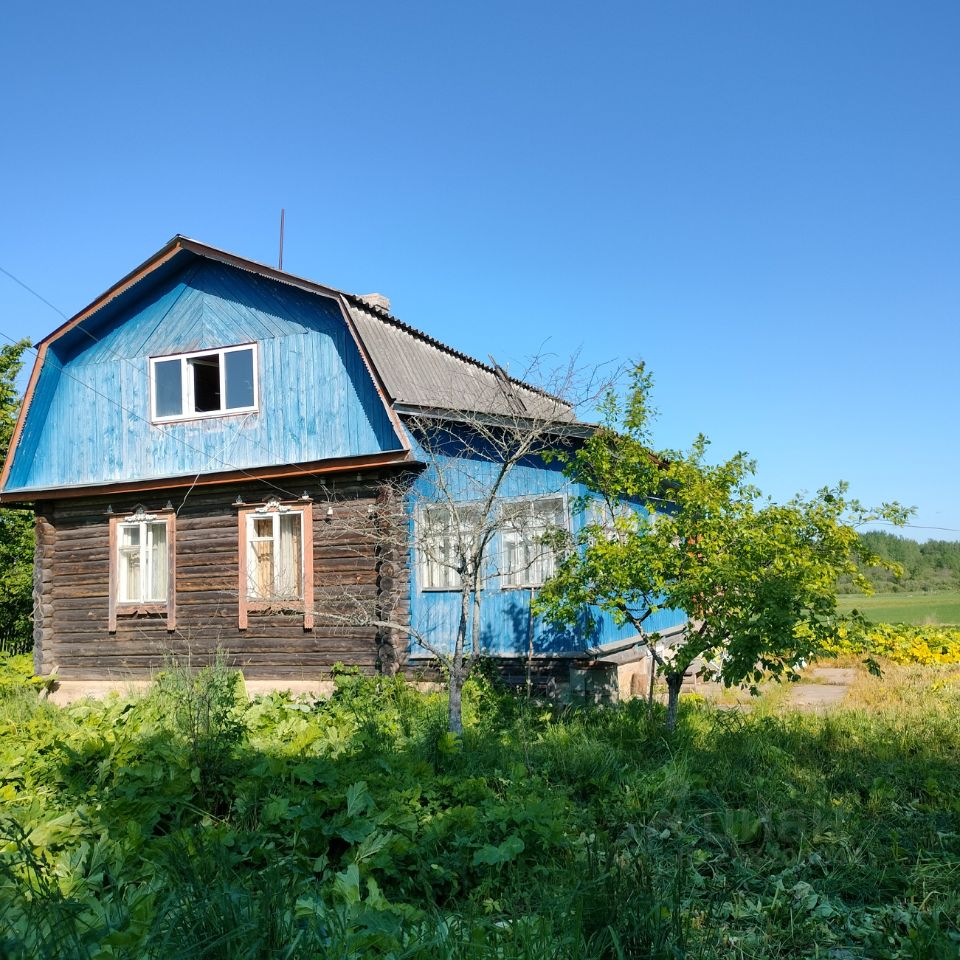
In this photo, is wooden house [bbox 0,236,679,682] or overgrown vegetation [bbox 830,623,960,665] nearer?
wooden house [bbox 0,236,679,682]

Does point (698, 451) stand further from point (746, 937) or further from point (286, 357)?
point (286, 357)

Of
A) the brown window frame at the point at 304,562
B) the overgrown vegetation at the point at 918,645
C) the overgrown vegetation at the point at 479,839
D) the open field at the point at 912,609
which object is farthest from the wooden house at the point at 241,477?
the open field at the point at 912,609

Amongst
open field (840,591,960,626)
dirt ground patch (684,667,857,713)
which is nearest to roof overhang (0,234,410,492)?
dirt ground patch (684,667,857,713)

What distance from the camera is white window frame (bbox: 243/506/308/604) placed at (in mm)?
12703

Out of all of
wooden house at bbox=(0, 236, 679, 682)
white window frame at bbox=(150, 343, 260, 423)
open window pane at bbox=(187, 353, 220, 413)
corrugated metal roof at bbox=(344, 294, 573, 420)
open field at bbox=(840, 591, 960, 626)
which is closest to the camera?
corrugated metal roof at bbox=(344, 294, 573, 420)

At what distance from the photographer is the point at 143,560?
14.0m

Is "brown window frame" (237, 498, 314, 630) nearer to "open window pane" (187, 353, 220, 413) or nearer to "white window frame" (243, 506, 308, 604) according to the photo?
"white window frame" (243, 506, 308, 604)

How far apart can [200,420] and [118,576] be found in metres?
2.99

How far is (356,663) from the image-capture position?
12336 mm

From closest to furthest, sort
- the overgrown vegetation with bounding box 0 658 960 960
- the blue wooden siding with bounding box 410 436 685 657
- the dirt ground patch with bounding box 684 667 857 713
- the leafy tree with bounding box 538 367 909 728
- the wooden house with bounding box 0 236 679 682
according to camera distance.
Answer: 1. the overgrown vegetation with bounding box 0 658 960 960
2. the leafy tree with bounding box 538 367 909 728
3. the dirt ground patch with bounding box 684 667 857 713
4. the blue wooden siding with bounding box 410 436 685 657
5. the wooden house with bounding box 0 236 679 682

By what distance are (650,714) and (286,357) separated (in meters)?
7.27

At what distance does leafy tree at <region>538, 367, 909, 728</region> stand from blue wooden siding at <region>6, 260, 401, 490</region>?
372 centimetres

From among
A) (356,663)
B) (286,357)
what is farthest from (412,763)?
(286,357)

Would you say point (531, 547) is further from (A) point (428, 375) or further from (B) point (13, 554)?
(B) point (13, 554)
